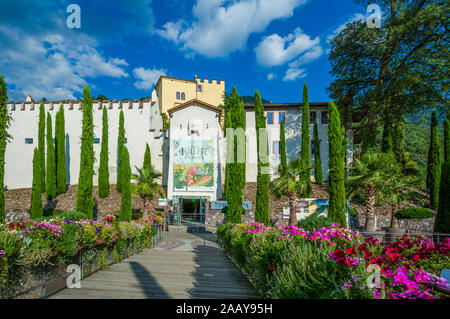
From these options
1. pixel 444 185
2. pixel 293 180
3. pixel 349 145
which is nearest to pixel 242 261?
pixel 293 180

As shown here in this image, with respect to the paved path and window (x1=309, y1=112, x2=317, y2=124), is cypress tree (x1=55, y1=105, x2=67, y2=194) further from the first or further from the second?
window (x1=309, y1=112, x2=317, y2=124)

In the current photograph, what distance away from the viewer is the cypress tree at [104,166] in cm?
2569

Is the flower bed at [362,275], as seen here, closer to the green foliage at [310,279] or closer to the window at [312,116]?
the green foliage at [310,279]

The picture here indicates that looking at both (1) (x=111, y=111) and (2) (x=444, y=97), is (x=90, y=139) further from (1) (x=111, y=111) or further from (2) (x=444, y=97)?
(2) (x=444, y=97)

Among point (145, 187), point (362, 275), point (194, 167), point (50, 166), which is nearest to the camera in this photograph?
point (362, 275)

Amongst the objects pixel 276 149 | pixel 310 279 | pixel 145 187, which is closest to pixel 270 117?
pixel 276 149

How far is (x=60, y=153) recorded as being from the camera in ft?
87.6

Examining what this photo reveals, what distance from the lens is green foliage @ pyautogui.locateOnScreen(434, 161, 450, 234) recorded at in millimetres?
12109

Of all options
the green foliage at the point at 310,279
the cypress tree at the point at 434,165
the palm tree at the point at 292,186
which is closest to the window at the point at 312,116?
the cypress tree at the point at 434,165

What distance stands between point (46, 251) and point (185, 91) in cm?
4071

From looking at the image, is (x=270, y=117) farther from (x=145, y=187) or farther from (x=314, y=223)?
(x=314, y=223)

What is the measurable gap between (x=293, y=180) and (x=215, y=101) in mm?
29901

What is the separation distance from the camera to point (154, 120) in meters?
31.9

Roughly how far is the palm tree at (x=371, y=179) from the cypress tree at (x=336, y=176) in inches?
106
